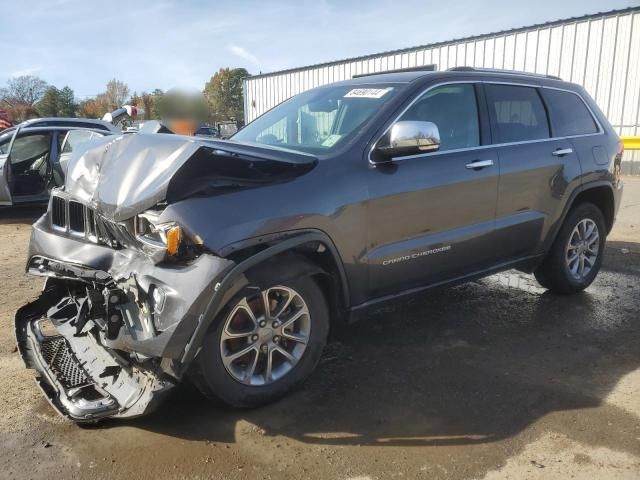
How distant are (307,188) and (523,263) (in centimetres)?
234

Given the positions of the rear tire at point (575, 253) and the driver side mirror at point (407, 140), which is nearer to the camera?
the driver side mirror at point (407, 140)

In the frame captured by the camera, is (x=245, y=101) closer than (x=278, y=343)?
No

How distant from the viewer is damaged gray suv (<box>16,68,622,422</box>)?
256 cm

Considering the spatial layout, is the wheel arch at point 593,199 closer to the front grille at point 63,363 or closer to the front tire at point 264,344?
the front tire at point 264,344

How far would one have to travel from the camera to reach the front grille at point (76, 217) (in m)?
3.17

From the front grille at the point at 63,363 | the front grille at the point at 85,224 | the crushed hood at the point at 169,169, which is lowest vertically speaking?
the front grille at the point at 63,363

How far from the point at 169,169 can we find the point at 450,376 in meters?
2.12

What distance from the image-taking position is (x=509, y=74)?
14.2ft

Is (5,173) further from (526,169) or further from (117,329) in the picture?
(526,169)

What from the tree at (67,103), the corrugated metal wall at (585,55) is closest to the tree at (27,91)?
the tree at (67,103)

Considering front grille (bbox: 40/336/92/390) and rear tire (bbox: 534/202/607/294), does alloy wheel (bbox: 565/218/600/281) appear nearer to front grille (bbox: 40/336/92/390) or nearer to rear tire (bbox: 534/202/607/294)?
rear tire (bbox: 534/202/607/294)

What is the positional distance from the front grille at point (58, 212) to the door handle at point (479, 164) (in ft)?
8.84

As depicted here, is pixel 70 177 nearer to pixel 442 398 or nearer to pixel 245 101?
pixel 442 398

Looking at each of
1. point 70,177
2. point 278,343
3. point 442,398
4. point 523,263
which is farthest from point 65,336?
point 523,263
